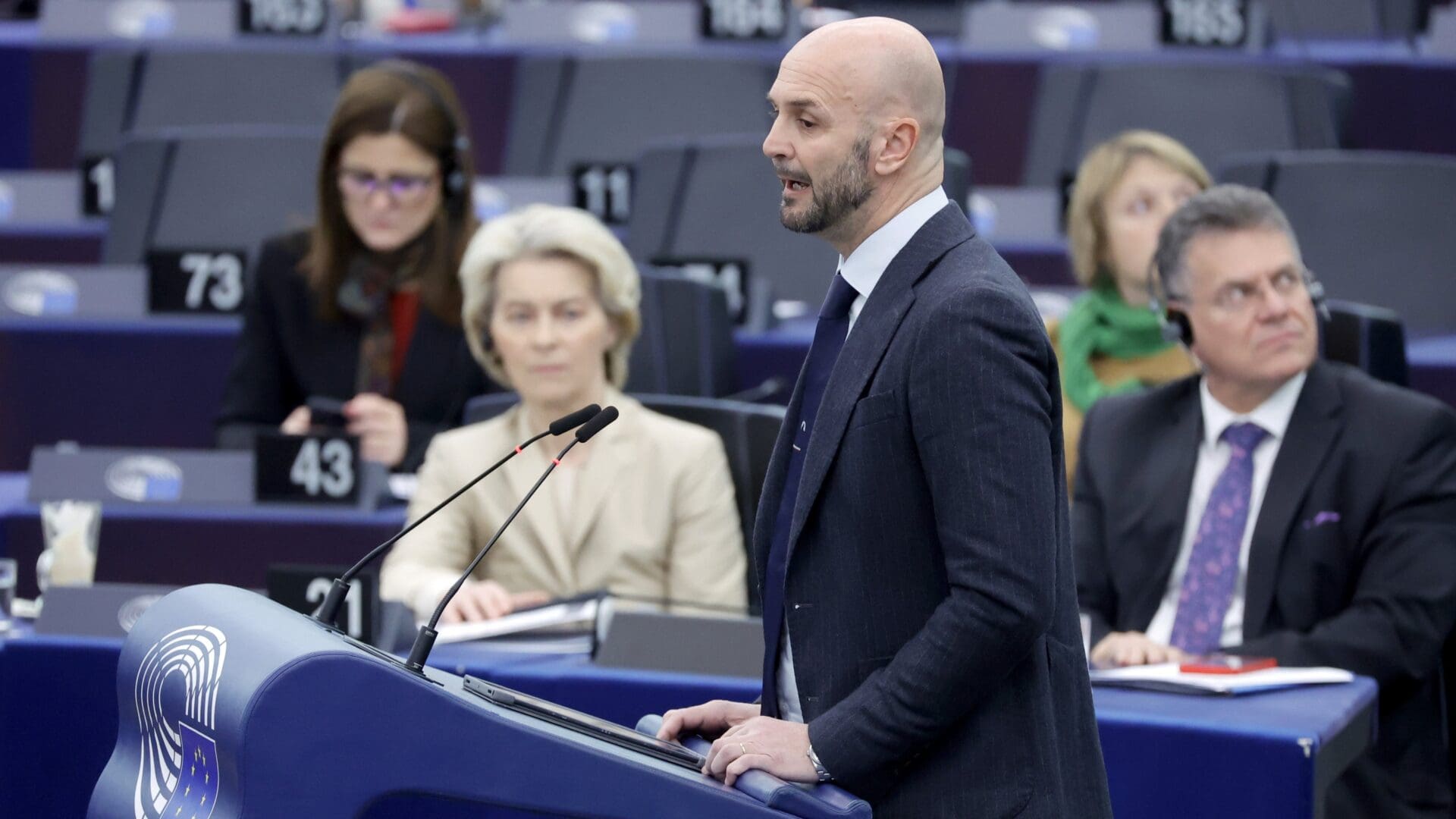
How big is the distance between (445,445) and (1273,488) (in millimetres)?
1107

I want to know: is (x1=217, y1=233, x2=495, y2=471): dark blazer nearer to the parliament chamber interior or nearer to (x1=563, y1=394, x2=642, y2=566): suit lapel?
the parliament chamber interior

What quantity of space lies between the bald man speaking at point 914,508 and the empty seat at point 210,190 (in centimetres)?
310

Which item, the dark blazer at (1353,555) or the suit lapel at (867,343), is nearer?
the suit lapel at (867,343)

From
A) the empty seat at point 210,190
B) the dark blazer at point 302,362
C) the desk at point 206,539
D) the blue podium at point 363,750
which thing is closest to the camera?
the blue podium at point 363,750

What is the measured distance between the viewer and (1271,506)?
100.0 inches

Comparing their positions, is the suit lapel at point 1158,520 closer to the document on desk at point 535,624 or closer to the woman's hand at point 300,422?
the document on desk at point 535,624

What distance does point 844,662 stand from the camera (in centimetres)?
150

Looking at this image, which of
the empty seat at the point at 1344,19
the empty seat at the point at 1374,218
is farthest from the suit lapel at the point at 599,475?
the empty seat at the point at 1344,19

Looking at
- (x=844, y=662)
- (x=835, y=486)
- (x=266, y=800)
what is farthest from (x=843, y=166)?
(x=266, y=800)

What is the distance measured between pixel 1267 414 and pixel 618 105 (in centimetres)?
261

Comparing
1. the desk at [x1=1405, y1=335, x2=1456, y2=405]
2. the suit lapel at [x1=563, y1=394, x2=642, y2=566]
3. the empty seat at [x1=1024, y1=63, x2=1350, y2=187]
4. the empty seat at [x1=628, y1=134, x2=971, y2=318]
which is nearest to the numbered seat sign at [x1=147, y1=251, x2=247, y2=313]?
the empty seat at [x1=628, y1=134, x2=971, y2=318]

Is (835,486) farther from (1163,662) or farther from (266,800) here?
(1163,662)

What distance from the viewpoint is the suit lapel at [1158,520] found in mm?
2631

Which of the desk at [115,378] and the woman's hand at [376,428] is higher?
the woman's hand at [376,428]
